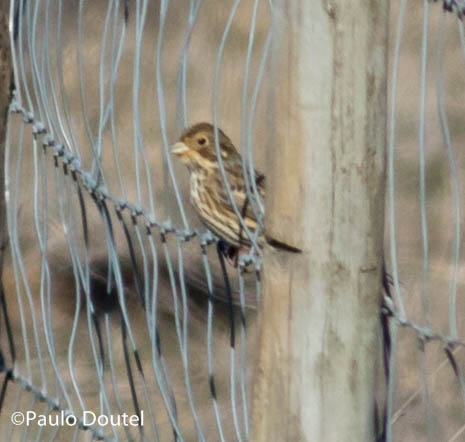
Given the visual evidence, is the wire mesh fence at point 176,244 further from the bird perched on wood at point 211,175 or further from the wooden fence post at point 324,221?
the wooden fence post at point 324,221

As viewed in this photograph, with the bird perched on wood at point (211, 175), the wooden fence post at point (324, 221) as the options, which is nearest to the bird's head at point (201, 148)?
the bird perched on wood at point (211, 175)

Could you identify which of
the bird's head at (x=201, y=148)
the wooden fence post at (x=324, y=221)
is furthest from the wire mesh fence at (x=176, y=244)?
the wooden fence post at (x=324, y=221)

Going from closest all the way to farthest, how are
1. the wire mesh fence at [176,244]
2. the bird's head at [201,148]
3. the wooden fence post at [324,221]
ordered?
the wooden fence post at [324,221]
the bird's head at [201,148]
the wire mesh fence at [176,244]

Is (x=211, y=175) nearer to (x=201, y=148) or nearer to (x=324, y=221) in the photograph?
(x=201, y=148)

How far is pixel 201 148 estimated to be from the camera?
14.3 feet

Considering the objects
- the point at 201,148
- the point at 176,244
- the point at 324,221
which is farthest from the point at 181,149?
the point at 324,221

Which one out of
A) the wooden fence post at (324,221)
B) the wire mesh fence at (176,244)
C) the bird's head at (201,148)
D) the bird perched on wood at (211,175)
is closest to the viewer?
the wooden fence post at (324,221)

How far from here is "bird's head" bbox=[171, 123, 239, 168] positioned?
4.30m

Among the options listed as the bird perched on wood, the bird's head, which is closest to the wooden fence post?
the bird perched on wood

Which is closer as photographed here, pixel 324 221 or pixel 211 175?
pixel 324 221

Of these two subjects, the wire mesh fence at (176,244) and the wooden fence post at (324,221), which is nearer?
the wooden fence post at (324,221)

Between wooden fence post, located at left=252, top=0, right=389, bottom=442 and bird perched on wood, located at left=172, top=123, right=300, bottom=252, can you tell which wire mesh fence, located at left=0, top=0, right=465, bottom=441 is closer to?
bird perched on wood, located at left=172, top=123, right=300, bottom=252

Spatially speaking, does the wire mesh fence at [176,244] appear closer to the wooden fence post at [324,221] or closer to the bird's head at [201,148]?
the bird's head at [201,148]

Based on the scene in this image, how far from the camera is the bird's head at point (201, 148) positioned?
4.30m
